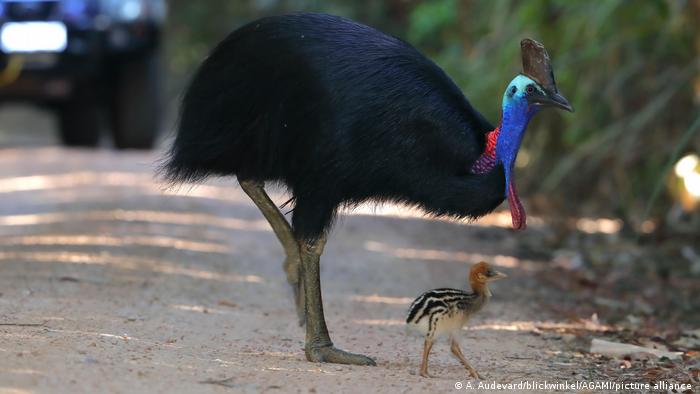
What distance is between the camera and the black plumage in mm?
5352

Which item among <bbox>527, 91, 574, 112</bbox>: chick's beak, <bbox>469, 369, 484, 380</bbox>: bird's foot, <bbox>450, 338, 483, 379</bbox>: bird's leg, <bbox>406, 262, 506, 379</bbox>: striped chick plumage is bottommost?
<bbox>469, 369, 484, 380</bbox>: bird's foot

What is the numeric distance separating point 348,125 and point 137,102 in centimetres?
1004

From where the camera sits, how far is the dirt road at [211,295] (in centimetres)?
500

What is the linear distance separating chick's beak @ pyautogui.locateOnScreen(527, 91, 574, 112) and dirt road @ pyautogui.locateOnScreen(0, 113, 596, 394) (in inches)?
43.6

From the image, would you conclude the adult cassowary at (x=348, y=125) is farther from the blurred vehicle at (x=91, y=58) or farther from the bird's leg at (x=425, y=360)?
the blurred vehicle at (x=91, y=58)

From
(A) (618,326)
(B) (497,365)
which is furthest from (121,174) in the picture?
(B) (497,365)

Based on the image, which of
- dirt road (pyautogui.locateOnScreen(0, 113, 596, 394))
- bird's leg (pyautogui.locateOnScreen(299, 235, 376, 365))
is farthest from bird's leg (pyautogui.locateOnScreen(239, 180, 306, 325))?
bird's leg (pyautogui.locateOnScreen(299, 235, 376, 365))

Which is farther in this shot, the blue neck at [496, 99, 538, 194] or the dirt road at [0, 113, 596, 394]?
the blue neck at [496, 99, 538, 194]

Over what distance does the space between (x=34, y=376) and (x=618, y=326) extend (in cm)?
368

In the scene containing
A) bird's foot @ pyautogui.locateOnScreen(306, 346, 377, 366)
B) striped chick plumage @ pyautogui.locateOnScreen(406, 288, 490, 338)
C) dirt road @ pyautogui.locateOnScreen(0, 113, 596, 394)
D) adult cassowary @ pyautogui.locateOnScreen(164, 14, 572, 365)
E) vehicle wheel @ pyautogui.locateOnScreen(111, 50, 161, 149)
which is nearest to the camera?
dirt road @ pyautogui.locateOnScreen(0, 113, 596, 394)

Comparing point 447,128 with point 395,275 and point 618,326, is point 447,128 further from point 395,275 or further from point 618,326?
point 395,275

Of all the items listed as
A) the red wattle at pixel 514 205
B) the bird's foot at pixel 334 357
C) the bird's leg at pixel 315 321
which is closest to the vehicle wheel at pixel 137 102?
the bird's leg at pixel 315 321

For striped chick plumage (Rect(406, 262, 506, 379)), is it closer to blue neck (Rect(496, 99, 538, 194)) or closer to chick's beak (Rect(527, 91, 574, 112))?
blue neck (Rect(496, 99, 538, 194))

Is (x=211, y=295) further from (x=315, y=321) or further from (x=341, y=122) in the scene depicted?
(x=341, y=122)
